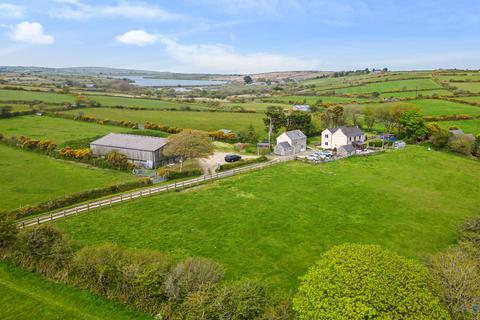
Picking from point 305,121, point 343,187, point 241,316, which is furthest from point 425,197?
point 305,121

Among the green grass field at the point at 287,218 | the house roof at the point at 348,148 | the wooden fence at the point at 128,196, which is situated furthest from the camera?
the house roof at the point at 348,148

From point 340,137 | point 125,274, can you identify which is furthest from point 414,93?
point 125,274

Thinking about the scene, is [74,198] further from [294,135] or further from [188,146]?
[294,135]

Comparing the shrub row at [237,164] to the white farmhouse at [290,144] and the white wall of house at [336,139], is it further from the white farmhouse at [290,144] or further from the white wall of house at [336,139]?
the white wall of house at [336,139]

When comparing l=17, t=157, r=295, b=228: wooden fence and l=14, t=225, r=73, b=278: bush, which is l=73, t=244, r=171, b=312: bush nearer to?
l=14, t=225, r=73, b=278: bush

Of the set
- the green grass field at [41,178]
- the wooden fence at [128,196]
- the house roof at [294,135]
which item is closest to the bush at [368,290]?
the wooden fence at [128,196]
